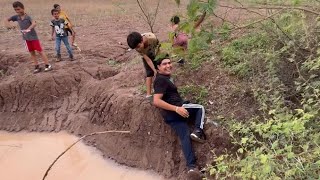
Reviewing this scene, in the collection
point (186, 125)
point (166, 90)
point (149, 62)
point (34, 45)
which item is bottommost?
point (186, 125)

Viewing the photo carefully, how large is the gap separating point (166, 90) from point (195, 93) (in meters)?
0.87

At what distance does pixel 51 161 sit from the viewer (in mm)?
6414

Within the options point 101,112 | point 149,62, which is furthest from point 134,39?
point 101,112

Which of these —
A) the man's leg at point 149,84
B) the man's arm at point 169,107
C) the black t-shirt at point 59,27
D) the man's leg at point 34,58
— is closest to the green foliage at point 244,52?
the man's leg at point 149,84

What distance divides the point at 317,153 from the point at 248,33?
3.61m

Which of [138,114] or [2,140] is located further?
[2,140]

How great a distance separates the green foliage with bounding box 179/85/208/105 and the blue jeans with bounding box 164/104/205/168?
46cm

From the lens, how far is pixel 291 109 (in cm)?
478

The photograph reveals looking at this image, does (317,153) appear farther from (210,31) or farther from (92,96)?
(92,96)

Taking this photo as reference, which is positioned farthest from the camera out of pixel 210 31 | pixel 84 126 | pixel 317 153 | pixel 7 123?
pixel 7 123

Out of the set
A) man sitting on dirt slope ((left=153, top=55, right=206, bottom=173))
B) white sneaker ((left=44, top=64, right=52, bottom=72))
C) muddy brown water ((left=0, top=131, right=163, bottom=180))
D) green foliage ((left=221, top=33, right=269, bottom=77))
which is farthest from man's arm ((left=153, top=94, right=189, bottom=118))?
white sneaker ((left=44, top=64, right=52, bottom=72))

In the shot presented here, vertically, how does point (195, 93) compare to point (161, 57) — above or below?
below

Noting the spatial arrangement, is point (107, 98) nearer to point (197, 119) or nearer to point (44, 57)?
point (44, 57)

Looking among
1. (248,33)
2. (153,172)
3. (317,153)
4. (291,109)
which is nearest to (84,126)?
(153,172)
